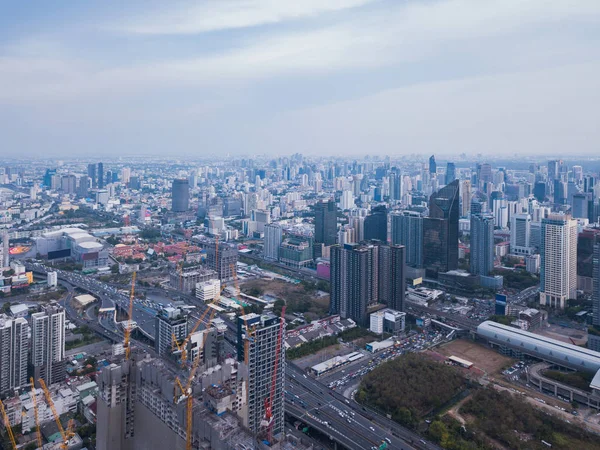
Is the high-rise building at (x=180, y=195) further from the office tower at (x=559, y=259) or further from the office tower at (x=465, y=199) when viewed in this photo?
the office tower at (x=559, y=259)

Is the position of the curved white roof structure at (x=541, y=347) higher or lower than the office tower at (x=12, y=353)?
lower

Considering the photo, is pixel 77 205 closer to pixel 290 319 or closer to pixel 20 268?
pixel 20 268

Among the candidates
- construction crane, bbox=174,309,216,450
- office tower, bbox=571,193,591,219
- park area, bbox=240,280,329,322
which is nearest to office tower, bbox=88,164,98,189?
park area, bbox=240,280,329,322

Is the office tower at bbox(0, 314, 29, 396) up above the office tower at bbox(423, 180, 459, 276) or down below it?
below

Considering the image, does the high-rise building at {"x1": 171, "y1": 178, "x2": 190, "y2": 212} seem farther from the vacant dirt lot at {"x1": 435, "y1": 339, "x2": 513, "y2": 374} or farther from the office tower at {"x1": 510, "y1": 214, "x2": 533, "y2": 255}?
the vacant dirt lot at {"x1": 435, "y1": 339, "x2": 513, "y2": 374}

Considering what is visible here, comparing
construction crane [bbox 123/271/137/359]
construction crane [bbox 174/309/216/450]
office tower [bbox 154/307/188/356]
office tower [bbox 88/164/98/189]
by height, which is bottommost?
construction crane [bbox 123/271/137/359]

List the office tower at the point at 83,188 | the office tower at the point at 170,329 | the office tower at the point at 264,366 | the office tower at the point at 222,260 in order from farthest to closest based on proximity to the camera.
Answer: the office tower at the point at 83,188
the office tower at the point at 222,260
the office tower at the point at 170,329
the office tower at the point at 264,366

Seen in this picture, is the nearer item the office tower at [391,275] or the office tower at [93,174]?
the office tower at [391,275]

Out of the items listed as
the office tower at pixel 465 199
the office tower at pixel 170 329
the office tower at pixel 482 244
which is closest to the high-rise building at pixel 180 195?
the office tower at pixel 465 199
